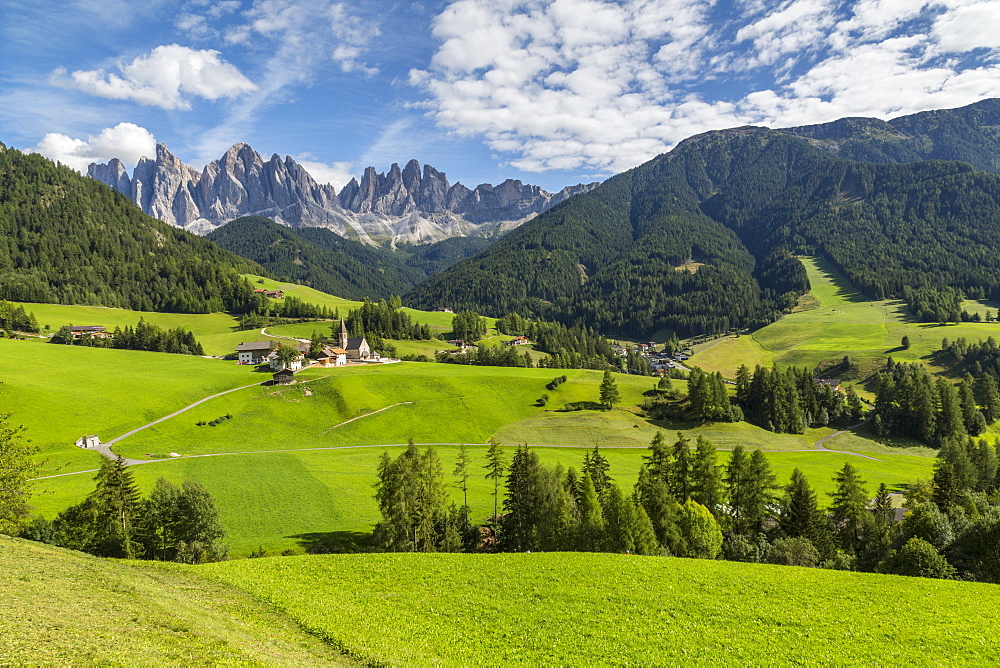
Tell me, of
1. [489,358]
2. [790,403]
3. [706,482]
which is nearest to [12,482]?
[706,482]

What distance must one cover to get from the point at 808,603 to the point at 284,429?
8733 cm

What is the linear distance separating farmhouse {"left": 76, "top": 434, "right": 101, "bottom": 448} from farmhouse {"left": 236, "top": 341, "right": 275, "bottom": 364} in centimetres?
6107

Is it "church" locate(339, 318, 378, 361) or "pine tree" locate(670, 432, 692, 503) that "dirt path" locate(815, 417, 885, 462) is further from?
"church" locate(339, 318, 378, 361)

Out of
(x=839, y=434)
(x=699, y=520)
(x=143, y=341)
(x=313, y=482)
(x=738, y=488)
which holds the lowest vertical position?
(x=839, y=434)

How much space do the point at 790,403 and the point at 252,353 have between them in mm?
145271

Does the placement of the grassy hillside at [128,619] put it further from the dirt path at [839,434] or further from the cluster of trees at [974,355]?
the cluster of trees at [974,355]

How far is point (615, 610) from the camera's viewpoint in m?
25.9

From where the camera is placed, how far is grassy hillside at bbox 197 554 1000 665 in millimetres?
21734

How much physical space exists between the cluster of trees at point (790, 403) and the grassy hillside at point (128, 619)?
109m

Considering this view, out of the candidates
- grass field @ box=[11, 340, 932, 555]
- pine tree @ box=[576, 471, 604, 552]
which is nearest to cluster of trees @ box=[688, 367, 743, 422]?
grass field @ box=[11, 340, 932, 555]

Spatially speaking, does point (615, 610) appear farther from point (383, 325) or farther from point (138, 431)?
point (383, 325)

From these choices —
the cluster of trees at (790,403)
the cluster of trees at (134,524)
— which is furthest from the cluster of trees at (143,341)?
the cluster of trees at (790,403)

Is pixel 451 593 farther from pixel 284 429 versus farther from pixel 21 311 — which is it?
pixel 21 311

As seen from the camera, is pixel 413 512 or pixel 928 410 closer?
pixel 413 512
